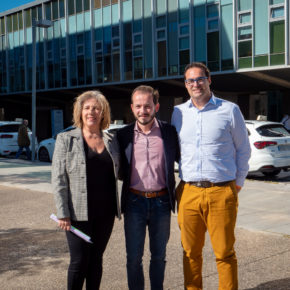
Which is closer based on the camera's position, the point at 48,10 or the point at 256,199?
the point at 256,199

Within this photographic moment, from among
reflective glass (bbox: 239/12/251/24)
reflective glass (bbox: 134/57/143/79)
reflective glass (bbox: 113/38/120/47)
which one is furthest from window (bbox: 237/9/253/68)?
reflective glass (bbox: 113/38/120/47)

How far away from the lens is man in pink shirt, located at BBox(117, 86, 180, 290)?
335cm

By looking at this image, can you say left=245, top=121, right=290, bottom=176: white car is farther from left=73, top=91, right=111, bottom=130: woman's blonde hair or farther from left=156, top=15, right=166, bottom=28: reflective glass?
left=156, top=15, right=166, bottom=28: reflective glass

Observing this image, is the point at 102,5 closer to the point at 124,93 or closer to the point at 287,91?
the point at 124,93

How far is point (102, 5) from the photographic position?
1289 inches

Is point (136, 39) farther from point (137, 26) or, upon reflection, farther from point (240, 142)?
point (240, 142)

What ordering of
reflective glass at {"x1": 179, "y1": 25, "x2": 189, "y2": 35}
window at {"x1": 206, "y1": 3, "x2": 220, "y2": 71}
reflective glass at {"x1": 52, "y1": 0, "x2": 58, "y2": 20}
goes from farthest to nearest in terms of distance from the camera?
reflective glass at {"x1": 52, "y1": 0, "x2": 58, "y2": 20}, reflective glass at {"x1": 179, "y1": 25, "x2": 189, "y2": 35}, window at {"x1": 206, "y1": 3, "x2": 220, "y2": 71}

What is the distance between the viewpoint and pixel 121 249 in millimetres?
5254

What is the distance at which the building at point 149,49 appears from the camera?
2525 centimetres

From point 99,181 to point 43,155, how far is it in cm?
1423

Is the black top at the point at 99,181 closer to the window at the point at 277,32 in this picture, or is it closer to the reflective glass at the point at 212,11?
the window at the point at 277,32

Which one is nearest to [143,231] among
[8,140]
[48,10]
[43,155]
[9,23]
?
[43,155]

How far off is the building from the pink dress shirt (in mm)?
22135

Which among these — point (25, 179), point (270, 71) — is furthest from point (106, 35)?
point (25, 179)
